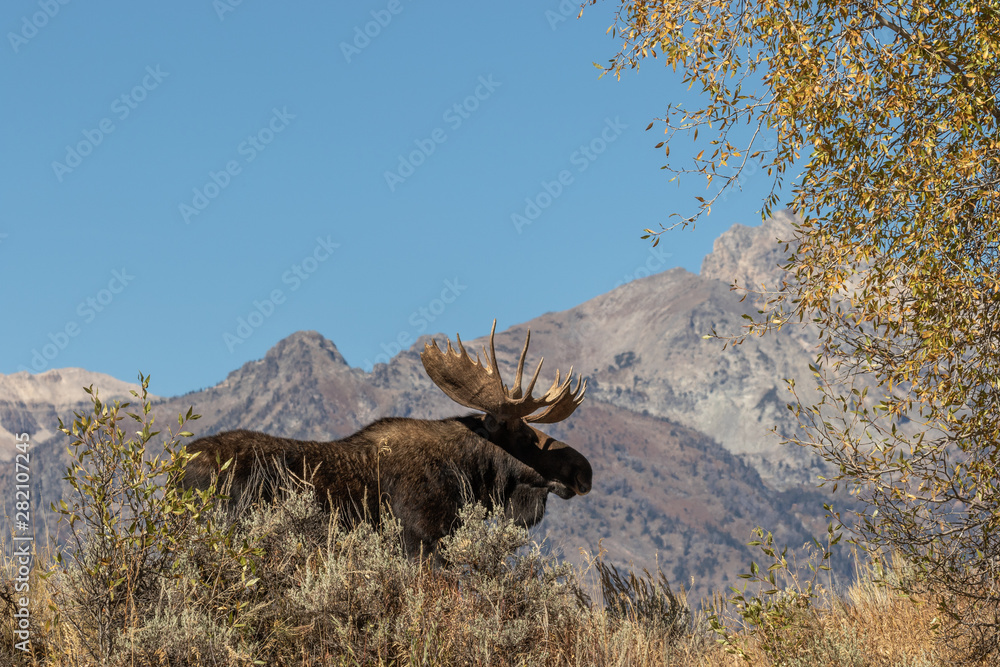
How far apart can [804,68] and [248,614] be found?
6.83 m

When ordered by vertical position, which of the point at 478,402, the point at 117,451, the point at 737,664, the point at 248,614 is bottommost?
the point at 737,664

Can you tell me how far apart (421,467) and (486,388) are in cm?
134

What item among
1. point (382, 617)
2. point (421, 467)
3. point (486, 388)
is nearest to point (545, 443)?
point (486, 388)

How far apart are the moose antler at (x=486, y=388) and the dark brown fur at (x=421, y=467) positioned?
19 cm

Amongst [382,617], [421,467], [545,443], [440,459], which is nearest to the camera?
[382,617]

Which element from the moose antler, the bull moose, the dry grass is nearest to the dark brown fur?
the bull moose

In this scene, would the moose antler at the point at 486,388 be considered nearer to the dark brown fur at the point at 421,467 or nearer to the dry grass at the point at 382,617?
the dark brown fur at the point at 421,467

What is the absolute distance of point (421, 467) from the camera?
32.6ft

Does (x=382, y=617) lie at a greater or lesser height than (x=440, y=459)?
lesser

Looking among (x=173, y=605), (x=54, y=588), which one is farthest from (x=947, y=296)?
(x=54, y=588)

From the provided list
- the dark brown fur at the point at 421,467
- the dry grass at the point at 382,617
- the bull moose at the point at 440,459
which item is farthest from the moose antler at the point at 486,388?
the dry grass at the point at 382,617

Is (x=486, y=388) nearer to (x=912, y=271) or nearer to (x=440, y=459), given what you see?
(x=440, y=459)

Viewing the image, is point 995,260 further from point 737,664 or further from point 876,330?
point 737,664

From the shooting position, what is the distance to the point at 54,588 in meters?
7.12
